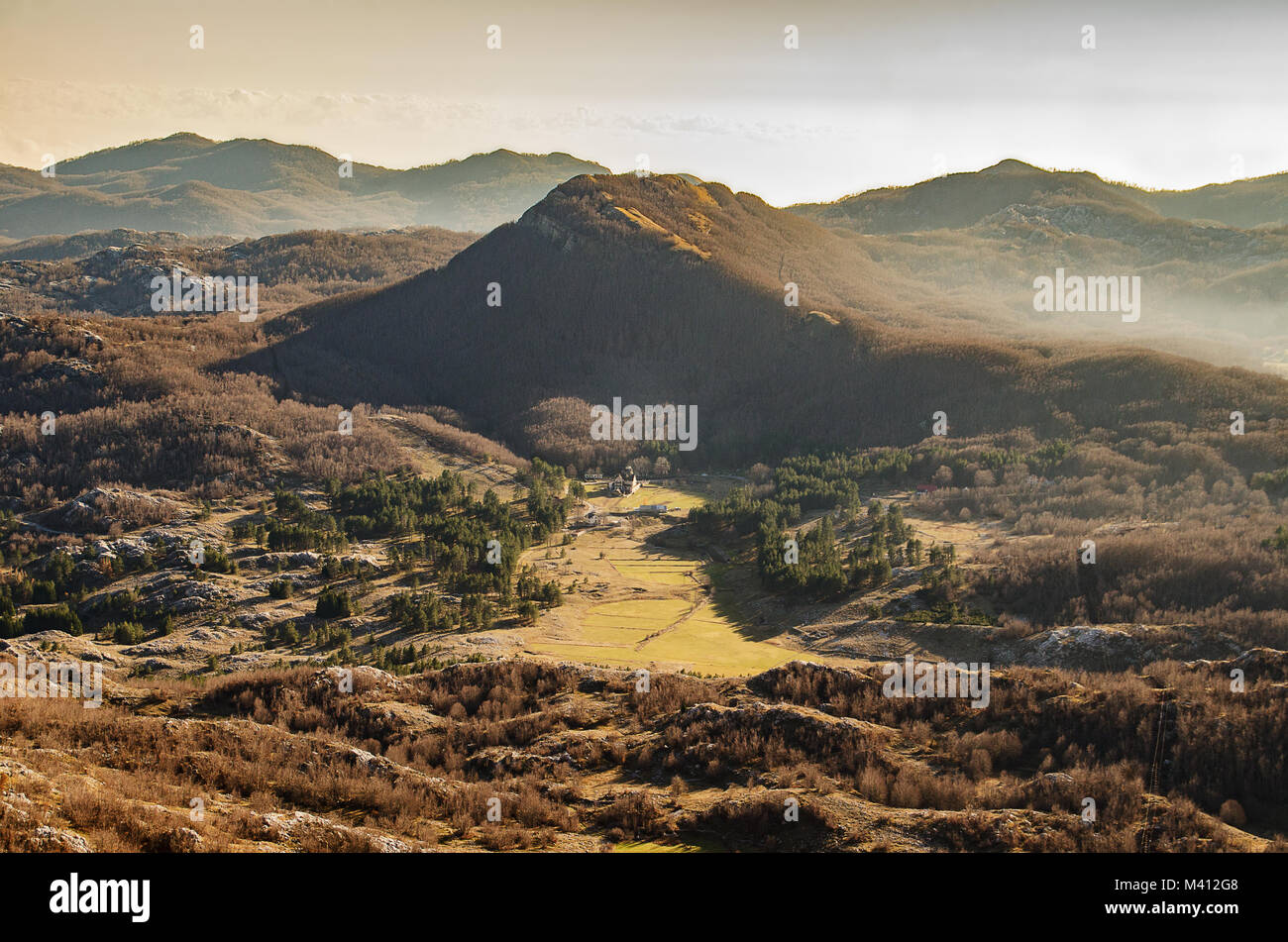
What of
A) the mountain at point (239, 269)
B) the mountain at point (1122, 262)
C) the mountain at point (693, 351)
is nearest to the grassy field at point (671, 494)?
the mountain at point (693, 351)

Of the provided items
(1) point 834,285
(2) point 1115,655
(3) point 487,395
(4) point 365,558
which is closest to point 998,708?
(2) point 1115,655

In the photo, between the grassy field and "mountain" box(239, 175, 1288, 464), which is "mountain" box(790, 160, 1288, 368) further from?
the grassy field

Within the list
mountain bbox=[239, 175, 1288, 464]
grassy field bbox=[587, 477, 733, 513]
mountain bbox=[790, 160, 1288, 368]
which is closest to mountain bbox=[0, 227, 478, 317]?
mountain bbox=[239, 175, 1288, 464]

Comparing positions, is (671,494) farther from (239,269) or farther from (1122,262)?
(1122,262)

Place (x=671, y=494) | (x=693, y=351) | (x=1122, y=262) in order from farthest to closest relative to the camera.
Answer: (x=1122, y=262), (x=693, y=351), (x=671, y=494)

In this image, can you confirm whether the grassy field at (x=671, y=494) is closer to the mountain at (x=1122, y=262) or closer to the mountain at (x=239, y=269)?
the mountain at (x=1122, y=262)

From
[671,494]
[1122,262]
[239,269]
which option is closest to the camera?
[671,494]

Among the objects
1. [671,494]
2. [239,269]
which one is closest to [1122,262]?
[671,494]

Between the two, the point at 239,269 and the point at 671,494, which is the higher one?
the point at 239,269
